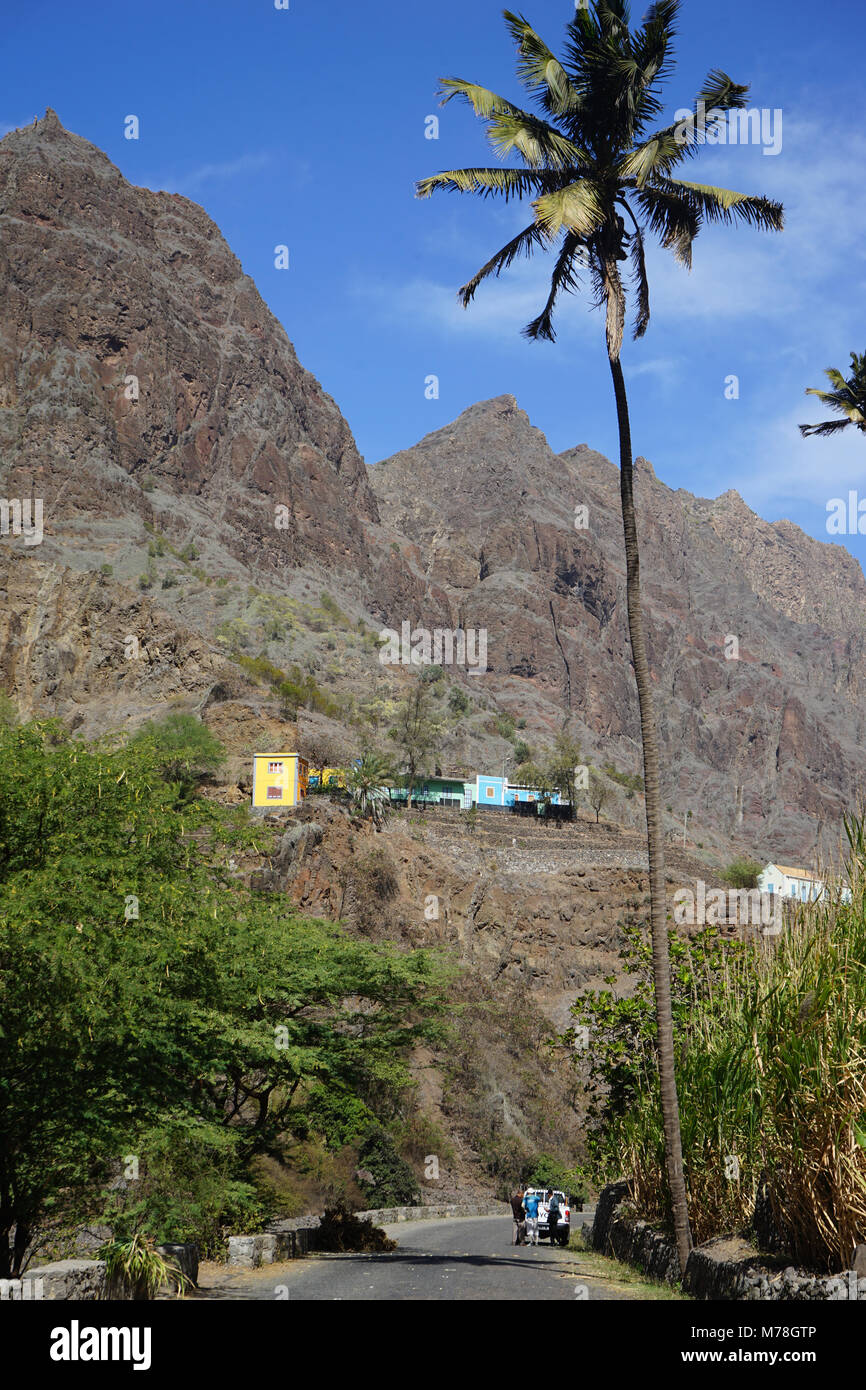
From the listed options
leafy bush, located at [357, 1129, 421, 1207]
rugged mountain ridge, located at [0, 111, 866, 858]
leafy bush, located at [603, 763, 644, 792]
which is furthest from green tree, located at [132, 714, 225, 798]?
leafy bush, located at [603, 763, 644, 792]

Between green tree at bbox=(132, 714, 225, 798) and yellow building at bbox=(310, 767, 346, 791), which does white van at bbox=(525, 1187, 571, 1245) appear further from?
yellow building at bbox=(310, 767, 346, 791)

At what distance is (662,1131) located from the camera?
15.7 meters

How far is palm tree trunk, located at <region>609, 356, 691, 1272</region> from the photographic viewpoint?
14047 mm

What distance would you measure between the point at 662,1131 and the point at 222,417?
560 feet

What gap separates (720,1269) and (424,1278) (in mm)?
5579

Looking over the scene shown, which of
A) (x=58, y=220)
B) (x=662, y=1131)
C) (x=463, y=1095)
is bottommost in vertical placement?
(x=463, y=1095)

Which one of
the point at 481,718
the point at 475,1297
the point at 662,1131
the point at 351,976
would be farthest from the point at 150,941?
the point at 481,718

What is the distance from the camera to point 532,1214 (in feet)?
87.1

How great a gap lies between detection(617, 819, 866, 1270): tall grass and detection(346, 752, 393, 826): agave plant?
174 feet

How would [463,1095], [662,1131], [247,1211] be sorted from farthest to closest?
[463,1095] < [247,1211] < [662,1131]

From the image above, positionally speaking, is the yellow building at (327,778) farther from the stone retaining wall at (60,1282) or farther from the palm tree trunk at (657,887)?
the stone retaining wall at (60,1282)

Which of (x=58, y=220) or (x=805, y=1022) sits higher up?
(x=58, y=220)

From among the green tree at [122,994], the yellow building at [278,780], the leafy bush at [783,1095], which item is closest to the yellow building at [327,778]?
the yellow building at [278,780]

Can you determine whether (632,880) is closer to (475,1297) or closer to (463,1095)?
(463,1095)
